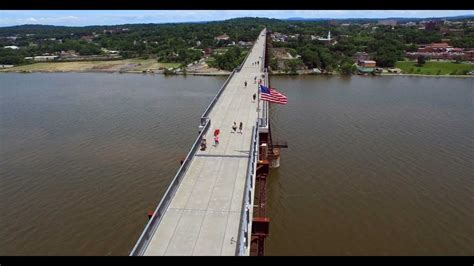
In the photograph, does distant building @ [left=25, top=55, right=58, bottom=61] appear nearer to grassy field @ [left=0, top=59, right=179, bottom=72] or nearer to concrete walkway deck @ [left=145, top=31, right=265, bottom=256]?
grassy field @ [left=0, top=59, right=179, bottom=72]

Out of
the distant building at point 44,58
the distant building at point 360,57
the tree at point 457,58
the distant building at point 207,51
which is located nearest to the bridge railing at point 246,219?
the distant building at point 360,57

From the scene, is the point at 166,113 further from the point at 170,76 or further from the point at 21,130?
the point at 170,76

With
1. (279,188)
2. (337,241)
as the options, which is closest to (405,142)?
(279,188)

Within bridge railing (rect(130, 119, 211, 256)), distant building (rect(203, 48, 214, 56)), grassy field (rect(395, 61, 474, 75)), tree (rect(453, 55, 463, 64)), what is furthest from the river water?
distant building (rect(203, 48, 214, 56))

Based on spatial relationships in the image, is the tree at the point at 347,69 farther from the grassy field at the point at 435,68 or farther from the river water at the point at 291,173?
the river water at the point at 291,173

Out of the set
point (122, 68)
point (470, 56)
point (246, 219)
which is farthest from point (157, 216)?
point (470, 56)
